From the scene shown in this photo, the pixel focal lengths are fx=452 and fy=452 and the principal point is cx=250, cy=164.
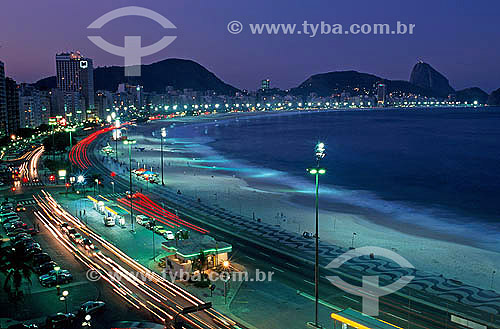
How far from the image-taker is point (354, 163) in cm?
7288

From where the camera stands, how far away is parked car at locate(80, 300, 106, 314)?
61.4ft

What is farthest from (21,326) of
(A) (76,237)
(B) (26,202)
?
(B) (26,202)

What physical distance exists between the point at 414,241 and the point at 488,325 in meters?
13.3

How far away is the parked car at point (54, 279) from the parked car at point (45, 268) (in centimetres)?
103

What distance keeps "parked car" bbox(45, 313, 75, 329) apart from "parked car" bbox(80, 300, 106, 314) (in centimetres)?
69

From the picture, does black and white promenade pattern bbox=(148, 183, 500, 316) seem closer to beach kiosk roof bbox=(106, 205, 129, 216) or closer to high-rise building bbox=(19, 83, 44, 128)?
beach kiosk roof bbox=(106, 205, 129, 216)

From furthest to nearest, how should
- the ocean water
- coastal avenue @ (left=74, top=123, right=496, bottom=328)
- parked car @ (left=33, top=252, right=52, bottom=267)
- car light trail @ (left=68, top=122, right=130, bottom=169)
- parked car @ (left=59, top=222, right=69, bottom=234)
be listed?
car light trail @ (left=68, top=122, right=130, bottom=169)
the ocean water
parked car @ (left=59, top=222, right=69, bottom=234)
parked car @ (left=33, top=252, right=52, bottom=267)
coastal avenue @ (left=74, top=123, right=496, bottom=328)

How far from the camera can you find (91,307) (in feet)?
62.0

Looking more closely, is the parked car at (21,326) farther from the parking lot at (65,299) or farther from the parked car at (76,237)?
the parked car at (76,237)

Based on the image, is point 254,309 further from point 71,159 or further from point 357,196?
point 71,159

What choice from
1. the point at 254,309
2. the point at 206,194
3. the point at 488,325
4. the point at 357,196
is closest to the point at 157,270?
the point at 254,309

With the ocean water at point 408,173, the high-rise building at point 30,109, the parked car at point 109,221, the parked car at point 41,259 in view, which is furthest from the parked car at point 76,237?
the high-rise building at point 30,109

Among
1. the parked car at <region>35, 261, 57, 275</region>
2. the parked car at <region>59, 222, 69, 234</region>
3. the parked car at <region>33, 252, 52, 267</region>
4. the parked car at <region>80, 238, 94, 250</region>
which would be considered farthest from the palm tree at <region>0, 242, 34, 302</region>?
the parked car at <region>59, 222, 69, 234</region>

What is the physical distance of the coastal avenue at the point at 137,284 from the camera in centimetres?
1841
